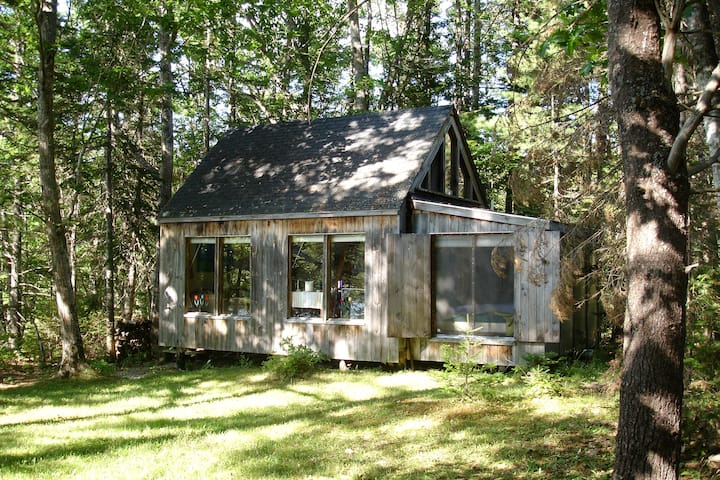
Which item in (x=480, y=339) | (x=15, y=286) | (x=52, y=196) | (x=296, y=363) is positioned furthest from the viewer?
(x=15, y=286)

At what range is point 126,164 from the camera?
17.1 meters

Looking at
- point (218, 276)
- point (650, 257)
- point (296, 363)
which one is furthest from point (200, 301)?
point (650, 257)

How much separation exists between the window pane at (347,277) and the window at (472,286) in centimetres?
157

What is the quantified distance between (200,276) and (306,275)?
2948 mm

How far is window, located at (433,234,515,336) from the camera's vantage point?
11523mm

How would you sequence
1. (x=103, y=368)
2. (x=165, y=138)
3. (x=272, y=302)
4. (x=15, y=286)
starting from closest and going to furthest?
(x=103, y=368)
(x=272, y=302)
(x=15, y=286)
(x=165, y=138)

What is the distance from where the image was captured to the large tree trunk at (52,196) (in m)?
11.7

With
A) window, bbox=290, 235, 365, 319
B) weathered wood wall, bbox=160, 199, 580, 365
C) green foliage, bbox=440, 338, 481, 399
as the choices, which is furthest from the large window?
green foliage, bbox=440, 338, 481, 399

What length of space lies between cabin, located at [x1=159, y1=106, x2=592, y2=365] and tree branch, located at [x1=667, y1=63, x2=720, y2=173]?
6.08 m

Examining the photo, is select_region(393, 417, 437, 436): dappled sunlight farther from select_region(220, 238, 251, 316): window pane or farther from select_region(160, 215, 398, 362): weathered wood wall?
select_region(220, 238, 251, 316): window pane

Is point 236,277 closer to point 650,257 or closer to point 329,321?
point 329,321

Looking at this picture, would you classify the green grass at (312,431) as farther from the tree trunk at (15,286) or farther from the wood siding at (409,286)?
the tree trunk at (15,286)

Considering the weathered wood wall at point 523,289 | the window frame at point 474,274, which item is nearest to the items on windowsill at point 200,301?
the weathered wood wall at point 523,289

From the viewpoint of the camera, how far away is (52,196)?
1197 centimetres
